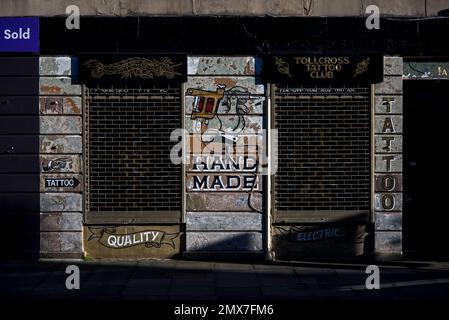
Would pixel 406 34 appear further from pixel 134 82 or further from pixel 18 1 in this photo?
pixel 18 1

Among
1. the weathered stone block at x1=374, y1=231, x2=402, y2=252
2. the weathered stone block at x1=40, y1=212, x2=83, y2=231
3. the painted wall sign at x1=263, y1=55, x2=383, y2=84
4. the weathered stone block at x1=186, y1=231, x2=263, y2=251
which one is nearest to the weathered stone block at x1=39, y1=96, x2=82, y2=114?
the weathered stone block at x1=40, y1=212, x2=83, y2=231

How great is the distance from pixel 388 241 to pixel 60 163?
5.88 metres

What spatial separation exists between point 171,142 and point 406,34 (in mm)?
4496

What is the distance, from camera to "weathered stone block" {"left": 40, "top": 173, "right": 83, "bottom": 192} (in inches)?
538

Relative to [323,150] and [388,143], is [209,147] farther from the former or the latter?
[388,143]

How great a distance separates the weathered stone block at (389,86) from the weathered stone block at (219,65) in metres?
2.27

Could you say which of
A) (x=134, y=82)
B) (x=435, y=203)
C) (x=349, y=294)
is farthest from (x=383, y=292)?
(x=134, y=82)

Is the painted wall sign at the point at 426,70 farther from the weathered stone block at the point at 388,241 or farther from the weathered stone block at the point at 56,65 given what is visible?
the weathered stone block at the point at 56,65

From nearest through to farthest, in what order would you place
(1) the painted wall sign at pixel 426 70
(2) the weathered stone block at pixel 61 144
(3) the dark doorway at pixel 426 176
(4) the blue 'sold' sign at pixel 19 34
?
(4) the blue 'sold' sign at pixel 19 34 → (2) the weathered stone block at pixel 61 144 → (1) the painted wall sign at pixel 426 70 → (3) the dark doorway at pixel 426 176

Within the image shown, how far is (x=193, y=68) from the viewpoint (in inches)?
537

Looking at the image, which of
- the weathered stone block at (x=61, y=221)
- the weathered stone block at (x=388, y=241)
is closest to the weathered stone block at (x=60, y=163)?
the weathered stone block at (x=61, y=221)

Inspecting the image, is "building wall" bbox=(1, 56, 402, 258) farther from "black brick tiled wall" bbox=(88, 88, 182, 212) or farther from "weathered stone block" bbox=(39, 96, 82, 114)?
"black brick tiled wall" bbox=(88, 88, 182, 212)

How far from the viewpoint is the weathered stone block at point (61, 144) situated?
44.8ft

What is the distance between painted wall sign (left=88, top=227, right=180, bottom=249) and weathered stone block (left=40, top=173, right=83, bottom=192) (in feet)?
2.59
